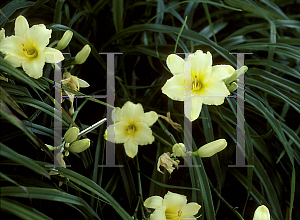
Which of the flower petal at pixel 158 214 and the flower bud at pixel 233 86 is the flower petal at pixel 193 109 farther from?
the flower petal at pixel 158 214

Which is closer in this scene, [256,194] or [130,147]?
[130,147]

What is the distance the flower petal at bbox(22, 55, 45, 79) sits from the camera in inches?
16.1

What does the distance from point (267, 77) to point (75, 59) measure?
0.52 metres

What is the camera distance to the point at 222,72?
0.46 meters

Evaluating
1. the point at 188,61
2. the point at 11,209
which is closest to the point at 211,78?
the point at 188,61

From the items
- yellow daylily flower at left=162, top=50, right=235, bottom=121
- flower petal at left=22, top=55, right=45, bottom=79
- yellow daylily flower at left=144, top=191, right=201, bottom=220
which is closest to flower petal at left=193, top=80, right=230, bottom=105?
yellow daylily flower at left=162, top=50, right=235, bottom=121

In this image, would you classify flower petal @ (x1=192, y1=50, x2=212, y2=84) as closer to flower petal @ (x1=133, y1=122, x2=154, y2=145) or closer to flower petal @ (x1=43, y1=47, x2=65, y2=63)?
flower petal @ (x1=133, y1=122, x2=154, y2=145)

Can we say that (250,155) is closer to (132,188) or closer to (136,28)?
(132,188)

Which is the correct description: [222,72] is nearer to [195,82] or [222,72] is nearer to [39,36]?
[195,82]

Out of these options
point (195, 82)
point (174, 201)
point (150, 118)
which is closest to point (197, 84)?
point (195, 82)

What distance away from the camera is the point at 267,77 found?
25.4 inches

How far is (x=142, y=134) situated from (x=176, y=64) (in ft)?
0.53

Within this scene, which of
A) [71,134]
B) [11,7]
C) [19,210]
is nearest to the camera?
[19,210]

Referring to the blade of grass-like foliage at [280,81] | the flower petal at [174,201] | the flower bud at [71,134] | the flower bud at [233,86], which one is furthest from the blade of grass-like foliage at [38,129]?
the blade of grass-like foliage at [280,81]
